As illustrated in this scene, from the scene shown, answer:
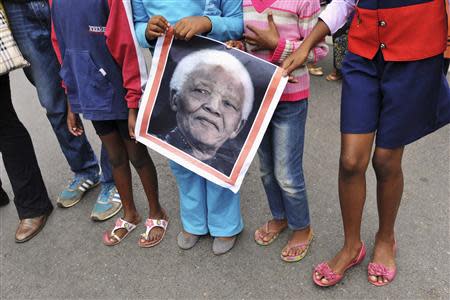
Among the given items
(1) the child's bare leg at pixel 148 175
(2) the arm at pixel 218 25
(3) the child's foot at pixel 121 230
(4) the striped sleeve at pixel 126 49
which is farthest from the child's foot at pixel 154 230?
(2) the arm at pixel 218 25

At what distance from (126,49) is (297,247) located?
1.32 m

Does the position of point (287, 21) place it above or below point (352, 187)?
above

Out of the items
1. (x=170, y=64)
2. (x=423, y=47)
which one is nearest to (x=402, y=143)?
(x=423, y=47)

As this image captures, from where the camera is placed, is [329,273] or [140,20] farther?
[329,273]

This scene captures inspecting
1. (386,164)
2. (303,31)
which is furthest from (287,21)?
(386,164)

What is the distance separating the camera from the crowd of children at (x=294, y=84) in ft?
5.66

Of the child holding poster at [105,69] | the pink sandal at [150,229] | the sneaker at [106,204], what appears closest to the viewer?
the child holding poster at [105,69]

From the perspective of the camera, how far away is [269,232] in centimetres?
249

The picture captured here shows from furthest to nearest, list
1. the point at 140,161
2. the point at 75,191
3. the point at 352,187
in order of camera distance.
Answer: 1. the point at 75,191
2. the point at 140,161
3. the point at 352,187

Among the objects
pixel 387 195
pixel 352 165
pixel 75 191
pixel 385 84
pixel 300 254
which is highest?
pixel 385 84

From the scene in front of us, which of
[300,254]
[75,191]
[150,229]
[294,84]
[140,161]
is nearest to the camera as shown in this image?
[294,84]

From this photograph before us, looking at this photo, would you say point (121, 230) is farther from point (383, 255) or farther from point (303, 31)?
point (303, 31)

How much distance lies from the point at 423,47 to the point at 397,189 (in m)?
0.67

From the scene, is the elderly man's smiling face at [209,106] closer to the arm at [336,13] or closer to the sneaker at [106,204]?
the arm at [336,13]
